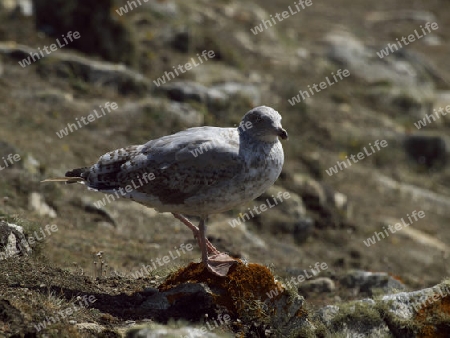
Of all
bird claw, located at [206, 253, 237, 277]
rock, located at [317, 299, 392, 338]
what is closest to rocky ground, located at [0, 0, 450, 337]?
rock, located at [317, 299, 392, 338]

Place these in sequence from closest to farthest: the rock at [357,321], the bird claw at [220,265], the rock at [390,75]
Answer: the bird claw at [220,265] → the rock at [357,321] → the rock at [390,75]

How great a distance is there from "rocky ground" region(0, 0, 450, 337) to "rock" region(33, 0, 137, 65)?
5 cm

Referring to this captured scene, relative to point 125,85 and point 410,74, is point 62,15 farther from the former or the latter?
point 410,74

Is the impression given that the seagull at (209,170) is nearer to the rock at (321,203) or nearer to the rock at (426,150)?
the rock at (321,203)

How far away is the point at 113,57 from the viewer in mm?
23266

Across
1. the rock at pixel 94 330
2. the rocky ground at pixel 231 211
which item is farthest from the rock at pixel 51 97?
the rock at pixel 94 330

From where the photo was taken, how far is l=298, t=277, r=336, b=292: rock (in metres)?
13.2

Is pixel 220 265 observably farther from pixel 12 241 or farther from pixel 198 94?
pixel 198 94

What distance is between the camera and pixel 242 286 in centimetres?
823

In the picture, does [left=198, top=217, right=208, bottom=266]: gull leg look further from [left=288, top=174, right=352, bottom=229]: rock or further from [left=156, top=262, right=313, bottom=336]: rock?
[left=288, top=174, right=352, bottom=229]: rock

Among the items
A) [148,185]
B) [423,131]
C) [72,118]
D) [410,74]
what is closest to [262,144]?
[148,185]

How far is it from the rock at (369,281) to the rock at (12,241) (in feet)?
21.4

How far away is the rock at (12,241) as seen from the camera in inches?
359

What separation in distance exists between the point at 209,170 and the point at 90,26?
15996 mm
